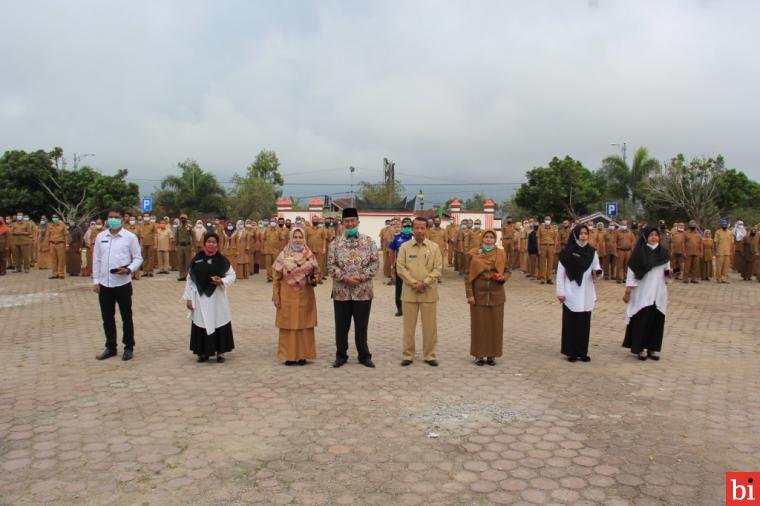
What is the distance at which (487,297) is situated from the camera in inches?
270

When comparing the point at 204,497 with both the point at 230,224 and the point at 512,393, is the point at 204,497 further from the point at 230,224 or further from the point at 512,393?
the point at 230,224

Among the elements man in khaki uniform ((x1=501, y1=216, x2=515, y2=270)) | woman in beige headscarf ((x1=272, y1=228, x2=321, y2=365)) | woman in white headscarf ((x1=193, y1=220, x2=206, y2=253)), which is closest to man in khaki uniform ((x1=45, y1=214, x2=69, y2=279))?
woman in white headscarf ((x1=193, y1=220, x2=206, y2=253))

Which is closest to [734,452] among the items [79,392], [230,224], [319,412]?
[319,412]

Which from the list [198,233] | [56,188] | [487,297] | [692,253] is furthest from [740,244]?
[56,188]

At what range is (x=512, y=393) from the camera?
228 inches

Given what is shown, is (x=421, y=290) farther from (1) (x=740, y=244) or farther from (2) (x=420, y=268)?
(1) (x=740, y=244)

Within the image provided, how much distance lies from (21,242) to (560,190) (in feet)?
92.5

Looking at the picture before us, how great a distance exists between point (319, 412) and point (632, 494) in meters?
2.60

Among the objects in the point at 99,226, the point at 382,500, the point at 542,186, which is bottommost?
the point at 382,500

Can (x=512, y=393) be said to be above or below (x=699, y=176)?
below

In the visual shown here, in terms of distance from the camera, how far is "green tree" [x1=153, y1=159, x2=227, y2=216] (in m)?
42.0

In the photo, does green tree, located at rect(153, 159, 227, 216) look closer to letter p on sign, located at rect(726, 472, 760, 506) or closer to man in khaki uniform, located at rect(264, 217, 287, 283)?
man in khaki uniform, located at rect(264, 217, 287, 283)

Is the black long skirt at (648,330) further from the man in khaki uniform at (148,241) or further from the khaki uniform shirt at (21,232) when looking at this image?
the khaki uniform shirt at (21,232)

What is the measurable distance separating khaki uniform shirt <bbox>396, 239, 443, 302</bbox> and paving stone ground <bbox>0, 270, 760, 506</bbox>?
0.84 meters
